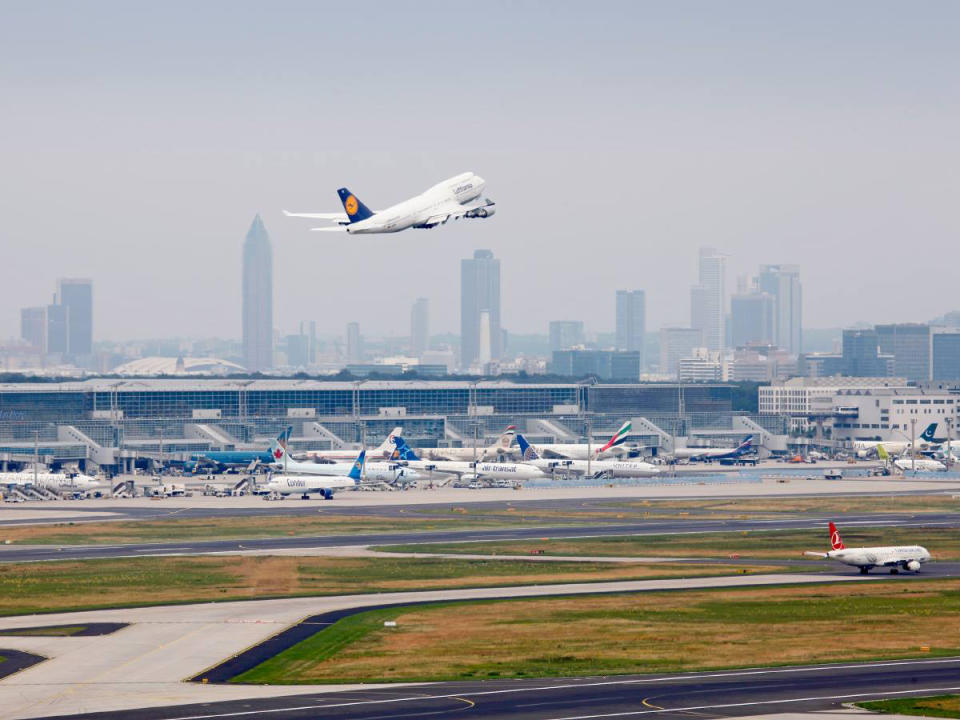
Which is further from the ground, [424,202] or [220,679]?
[424,202]

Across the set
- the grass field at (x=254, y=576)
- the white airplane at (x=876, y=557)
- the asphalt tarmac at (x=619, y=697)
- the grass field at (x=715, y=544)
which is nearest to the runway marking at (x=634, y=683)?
the asphalt tarmac at (x=619, y=697)

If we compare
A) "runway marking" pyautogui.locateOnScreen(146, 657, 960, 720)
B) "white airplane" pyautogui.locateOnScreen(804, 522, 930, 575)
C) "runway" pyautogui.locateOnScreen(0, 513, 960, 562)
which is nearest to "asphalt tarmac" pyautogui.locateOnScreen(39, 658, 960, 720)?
"runway marking" pyautogui.locateOnScreen(146, 657, 960, 720)

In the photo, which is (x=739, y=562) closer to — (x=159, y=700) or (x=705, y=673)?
(x=705, y=673)

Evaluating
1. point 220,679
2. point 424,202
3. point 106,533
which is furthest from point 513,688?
point 106,533

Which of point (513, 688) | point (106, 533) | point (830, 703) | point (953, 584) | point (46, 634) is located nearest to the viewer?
point (830, 703)

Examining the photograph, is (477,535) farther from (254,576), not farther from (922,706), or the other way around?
(922,706)

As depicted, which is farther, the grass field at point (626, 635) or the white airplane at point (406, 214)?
the white airplane at point (406, 214)

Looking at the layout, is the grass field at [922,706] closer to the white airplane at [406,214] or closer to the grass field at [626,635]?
the grass field at [626,635]
